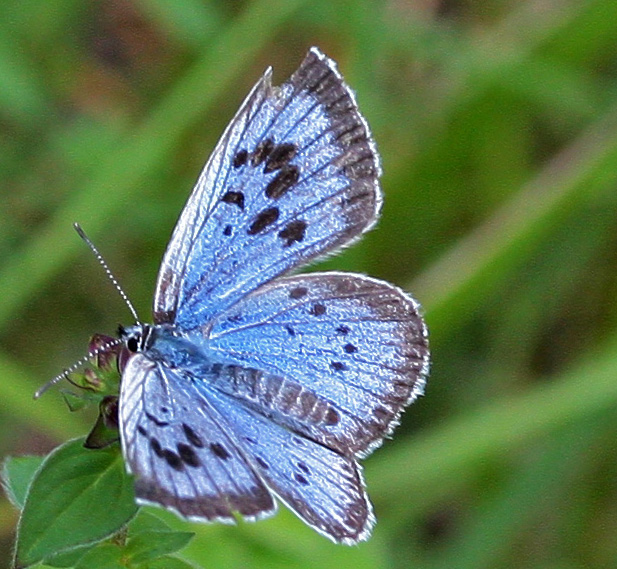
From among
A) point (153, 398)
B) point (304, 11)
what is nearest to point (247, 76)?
point (304, 11)

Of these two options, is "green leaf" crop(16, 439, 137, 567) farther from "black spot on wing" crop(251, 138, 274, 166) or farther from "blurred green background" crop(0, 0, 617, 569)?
"blurred green background" crop(0, 0, 617, 569)

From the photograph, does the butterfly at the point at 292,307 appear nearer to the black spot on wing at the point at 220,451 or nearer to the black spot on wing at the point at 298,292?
the black spot on wing at the point at 298,292

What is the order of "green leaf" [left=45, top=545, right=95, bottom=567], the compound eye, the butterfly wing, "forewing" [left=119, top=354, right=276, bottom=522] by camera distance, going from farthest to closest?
the butterfly wing < the compound eye < "green leaf" [left=45, top=545, right=95, bottom=567] < "forewing" [left=119, top=354, right=276, bottom=522]

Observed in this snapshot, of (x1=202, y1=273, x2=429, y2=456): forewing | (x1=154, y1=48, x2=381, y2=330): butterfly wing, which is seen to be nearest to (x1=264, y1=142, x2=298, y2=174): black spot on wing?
(x1=154, y1=48, x2=381, y2=330): butterfly wing

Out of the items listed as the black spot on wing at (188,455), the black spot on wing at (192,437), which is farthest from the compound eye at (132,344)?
the black spot on wing at (188,455)

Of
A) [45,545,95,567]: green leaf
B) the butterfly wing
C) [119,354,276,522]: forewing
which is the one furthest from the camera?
the butterfly wing

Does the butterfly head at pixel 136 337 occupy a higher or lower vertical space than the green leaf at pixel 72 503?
higher

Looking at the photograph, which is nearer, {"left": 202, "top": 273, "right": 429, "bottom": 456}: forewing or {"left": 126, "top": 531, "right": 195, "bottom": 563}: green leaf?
{"left": 126, "top": 531, "right": 195, "bottom": 563}: green leaf
